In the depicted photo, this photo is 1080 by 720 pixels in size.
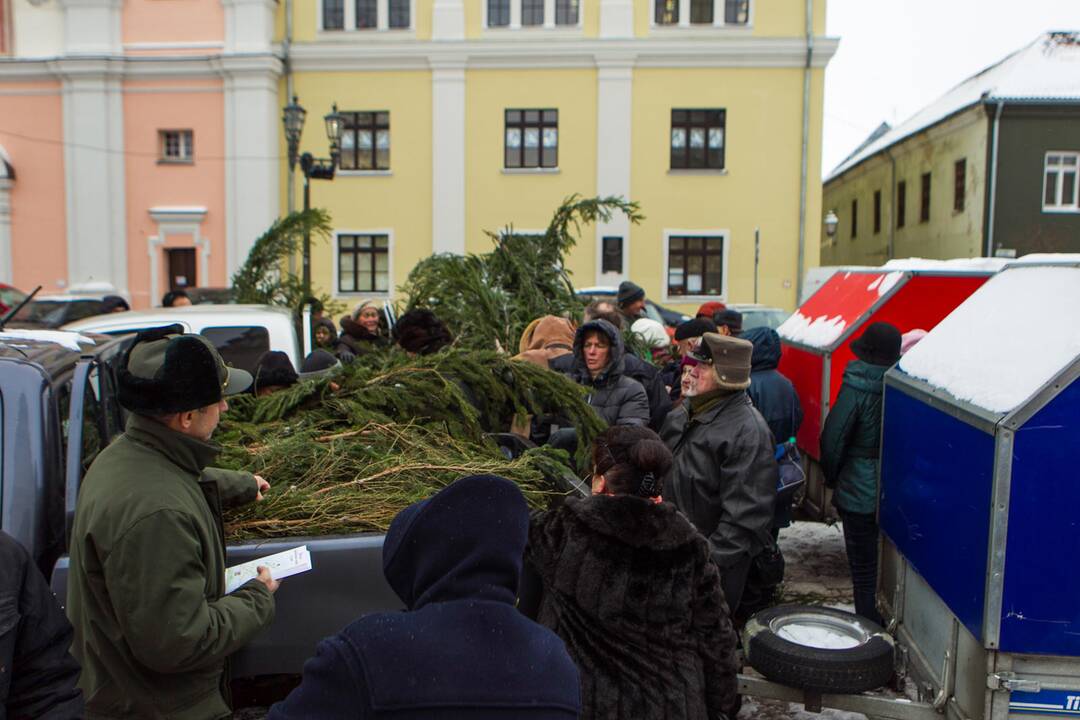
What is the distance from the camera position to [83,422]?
3.35 meters

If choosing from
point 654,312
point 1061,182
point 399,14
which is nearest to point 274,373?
point 654,312

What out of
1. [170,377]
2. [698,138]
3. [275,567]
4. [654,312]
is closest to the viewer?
[170,377]

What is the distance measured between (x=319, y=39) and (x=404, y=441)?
24.3 m

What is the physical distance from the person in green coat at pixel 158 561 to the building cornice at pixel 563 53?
2422 cm

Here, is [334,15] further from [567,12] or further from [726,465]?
[726,465]

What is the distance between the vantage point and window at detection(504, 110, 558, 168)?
2566cm

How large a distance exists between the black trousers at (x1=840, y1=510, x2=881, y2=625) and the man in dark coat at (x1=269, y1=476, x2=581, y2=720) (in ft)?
12.1

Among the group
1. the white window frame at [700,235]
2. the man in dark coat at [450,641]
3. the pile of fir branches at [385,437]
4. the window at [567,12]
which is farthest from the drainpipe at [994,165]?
the man in dark coat at [450,641]

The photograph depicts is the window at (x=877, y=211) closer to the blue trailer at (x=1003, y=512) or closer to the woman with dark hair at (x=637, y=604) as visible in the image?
the blue trailer at (x=1003, y=512)

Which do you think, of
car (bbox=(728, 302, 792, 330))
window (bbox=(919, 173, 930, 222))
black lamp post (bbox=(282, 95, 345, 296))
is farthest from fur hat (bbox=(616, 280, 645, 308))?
window (bbox=(919, 173, 930, 222))

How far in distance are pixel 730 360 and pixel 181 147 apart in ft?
82.7

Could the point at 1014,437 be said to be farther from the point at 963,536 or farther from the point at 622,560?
the point at 622,560

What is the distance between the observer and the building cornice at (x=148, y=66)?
24.8 m

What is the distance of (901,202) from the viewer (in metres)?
33.3
